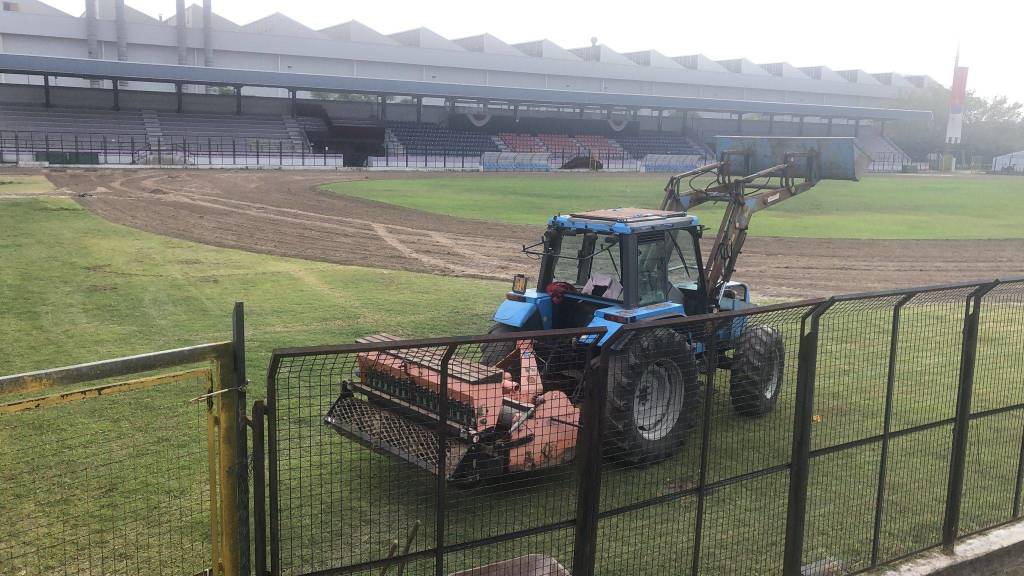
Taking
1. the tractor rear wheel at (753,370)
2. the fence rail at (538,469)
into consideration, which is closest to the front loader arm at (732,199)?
the tractor rear wheel at (753,370)

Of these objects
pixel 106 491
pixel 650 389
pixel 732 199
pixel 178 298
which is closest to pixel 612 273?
pixel 732 199

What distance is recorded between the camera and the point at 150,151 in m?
46.4

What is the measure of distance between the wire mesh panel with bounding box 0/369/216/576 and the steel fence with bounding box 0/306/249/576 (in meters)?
0.01

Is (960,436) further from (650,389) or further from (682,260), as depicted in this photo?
(682,260)

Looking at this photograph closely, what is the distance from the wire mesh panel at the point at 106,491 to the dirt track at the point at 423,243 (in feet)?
35.6

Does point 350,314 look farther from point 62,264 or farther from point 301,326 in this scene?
point 62,264

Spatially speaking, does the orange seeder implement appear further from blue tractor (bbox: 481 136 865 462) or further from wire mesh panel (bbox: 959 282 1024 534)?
wire mesh panel (bbox: 959 282 1024 534)

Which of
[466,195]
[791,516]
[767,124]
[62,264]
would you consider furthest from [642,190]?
[767,124]

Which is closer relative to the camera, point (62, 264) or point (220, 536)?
point (220, 536)

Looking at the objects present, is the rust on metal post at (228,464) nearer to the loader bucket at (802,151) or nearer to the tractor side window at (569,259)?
the tractor side window at (569,259)

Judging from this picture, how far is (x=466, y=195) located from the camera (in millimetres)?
35312

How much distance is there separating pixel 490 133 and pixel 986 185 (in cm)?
3700

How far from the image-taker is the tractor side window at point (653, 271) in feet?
26.8

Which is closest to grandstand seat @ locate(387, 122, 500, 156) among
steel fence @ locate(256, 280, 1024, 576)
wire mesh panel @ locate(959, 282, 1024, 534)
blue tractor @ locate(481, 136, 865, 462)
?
blue tractor @ locate(481, 136, 865, 462)
